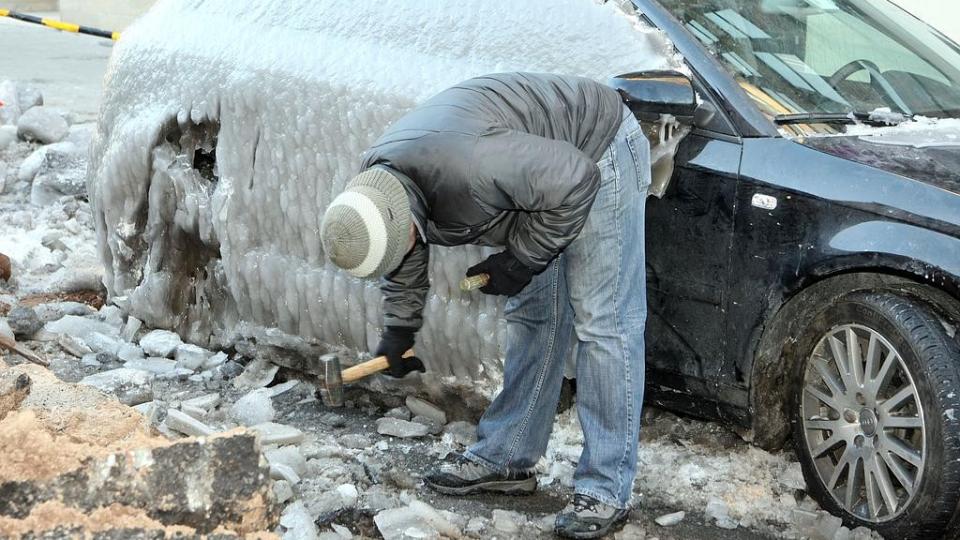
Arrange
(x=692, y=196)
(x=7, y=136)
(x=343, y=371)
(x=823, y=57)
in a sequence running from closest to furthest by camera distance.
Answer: (x=692, y=196) < (x=343, y=371) < (x=823, y=57) < (x=7, y=136)

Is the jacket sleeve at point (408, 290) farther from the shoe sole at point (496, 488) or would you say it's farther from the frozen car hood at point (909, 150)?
the frozen car hood at point (909, 150)

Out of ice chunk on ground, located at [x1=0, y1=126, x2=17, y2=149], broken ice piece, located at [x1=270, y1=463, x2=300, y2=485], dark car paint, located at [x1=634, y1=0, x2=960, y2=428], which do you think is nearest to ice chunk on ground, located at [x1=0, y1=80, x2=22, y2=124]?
ice chunk on ground, located at [x1=0, y1=126, x2=17, y2=149]

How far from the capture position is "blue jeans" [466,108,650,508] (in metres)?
3.48

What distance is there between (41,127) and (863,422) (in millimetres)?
5818

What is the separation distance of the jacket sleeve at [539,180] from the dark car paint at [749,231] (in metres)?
0.51

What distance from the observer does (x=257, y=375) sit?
4688 mm

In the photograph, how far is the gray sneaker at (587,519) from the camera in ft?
11.5

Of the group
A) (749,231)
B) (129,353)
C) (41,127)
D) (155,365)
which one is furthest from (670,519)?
(41,127)

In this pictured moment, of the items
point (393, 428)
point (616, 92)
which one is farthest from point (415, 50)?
point (393, 428)

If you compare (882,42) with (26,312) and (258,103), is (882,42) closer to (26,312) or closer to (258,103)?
(258,103)

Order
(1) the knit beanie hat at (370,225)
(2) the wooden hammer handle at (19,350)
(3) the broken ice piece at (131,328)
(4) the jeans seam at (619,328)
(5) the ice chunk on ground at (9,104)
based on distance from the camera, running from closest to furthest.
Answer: (1) the knit beanie hat at (370,225), (4) the jeans seam at (619,328), (2) the wooden hammer handle at (19,350), (3) the broken ice piece at (131,328), (5) the ice chunk on ground at (9,104)

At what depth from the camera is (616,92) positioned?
11.6 feet

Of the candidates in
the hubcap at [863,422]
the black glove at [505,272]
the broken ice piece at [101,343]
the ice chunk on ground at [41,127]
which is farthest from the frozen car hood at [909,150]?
the ice chunk on ground at [41,127]

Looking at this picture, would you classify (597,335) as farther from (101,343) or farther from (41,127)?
(41,127)
